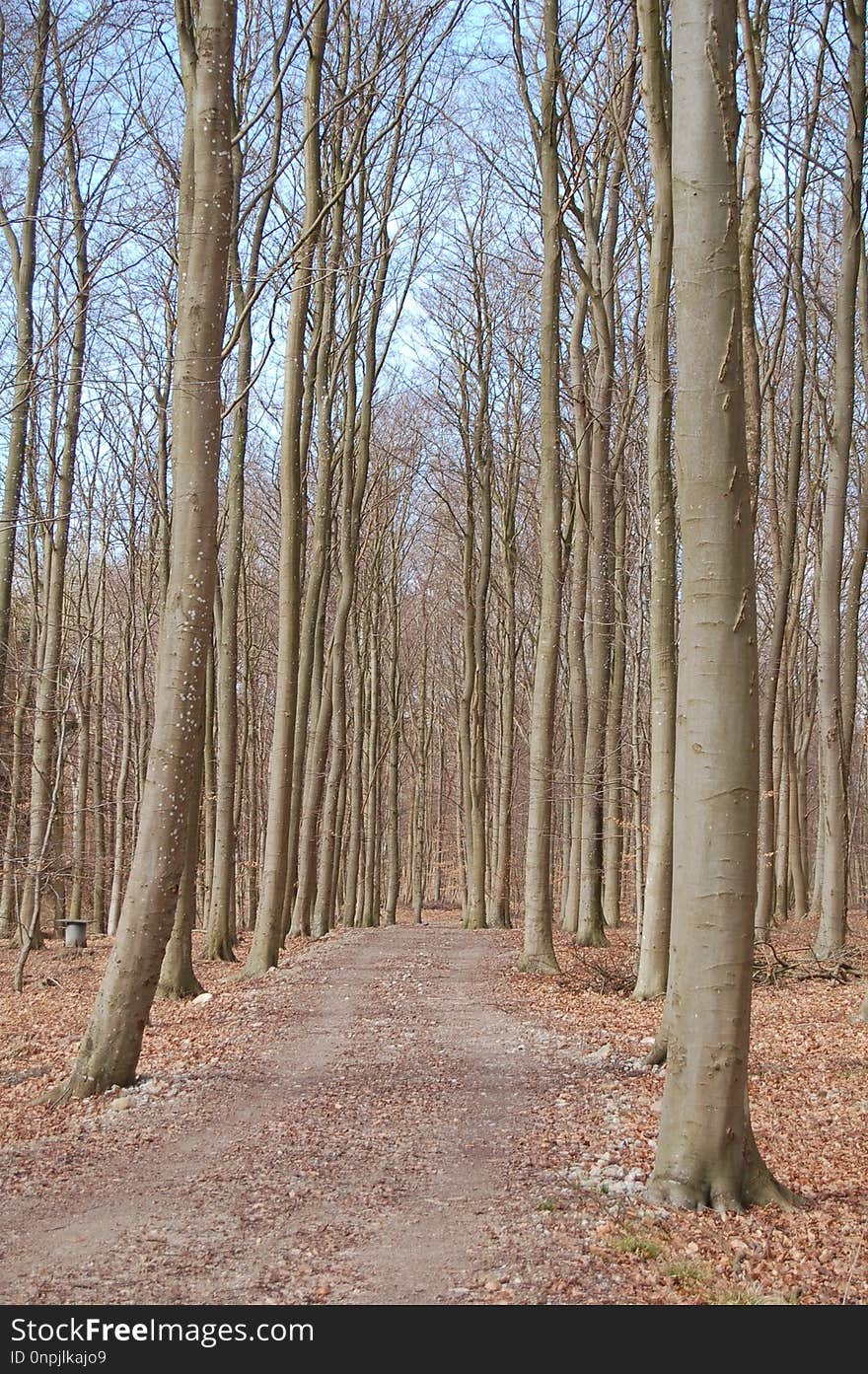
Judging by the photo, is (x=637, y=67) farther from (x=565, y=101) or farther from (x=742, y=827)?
(x=742, y=827)

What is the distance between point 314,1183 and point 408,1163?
571 mm

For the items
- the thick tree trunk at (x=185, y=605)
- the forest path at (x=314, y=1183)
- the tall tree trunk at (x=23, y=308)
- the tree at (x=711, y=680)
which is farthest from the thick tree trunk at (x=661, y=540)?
the tall tree trunk at (x=23, y=308)

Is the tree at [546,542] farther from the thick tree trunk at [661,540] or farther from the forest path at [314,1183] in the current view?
the forest path at [314,1183]

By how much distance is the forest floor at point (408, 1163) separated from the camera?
422 cm

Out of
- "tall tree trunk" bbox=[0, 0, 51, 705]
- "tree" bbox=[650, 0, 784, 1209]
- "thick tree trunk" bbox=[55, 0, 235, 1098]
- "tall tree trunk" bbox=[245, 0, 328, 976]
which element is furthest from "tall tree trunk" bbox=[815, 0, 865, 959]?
"tall tree trunk" bbox=[0, 0, 51, 705]

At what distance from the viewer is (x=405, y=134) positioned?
59.8 feet

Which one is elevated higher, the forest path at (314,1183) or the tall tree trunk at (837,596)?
the tall tree trunk at (837,596)

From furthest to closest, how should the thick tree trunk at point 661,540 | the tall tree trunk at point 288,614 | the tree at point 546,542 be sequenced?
the tree at point 546,542, the tall tree trunk at point 288,614, the thick tree trunk at point 661,540

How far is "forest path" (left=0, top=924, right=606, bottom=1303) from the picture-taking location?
13.8 feet

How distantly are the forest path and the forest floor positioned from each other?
0.7 inches

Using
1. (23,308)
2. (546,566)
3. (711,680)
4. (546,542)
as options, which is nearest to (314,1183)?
Result: (711,680)

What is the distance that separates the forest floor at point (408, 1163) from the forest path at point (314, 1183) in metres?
0.02

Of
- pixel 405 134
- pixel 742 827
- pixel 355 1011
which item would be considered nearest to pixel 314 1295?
pixel 742 827

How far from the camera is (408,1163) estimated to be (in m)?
5.87
